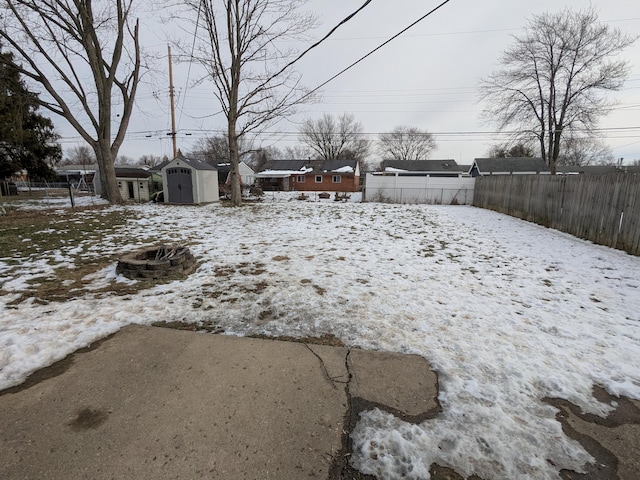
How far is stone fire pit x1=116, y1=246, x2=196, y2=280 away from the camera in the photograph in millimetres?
4551

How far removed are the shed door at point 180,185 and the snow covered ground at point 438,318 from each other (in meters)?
10.0

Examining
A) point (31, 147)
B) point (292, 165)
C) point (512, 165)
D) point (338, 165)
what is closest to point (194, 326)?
point (31, 147)

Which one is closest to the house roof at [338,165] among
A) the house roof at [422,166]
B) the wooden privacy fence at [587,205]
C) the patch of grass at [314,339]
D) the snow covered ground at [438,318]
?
the house roof at [422,166]

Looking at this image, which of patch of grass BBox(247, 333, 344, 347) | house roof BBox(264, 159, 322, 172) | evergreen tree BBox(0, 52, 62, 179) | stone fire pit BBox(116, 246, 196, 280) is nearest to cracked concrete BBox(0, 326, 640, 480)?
patch of grass BBox(247, 333, 344, 347)

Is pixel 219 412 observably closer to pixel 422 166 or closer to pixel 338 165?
pixel 338 165

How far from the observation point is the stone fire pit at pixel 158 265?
4.55 meters

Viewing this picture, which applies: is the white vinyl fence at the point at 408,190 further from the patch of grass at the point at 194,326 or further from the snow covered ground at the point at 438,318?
the patch of grass at the point at 194,326

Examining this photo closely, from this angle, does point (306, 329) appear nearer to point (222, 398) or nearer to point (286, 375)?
point (286, 375)

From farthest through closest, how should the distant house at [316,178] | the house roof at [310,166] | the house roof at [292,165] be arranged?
1. the house roof at [292,165]
2. the house roof at [310,166]
3. the distant house at [316,178]

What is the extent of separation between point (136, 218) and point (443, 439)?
39.4 feet

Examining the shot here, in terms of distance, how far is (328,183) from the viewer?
3431cm

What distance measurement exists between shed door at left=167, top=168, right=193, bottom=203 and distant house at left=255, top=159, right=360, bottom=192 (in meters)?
17.7

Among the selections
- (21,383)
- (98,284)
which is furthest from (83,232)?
(21,383)

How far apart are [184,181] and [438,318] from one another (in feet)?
52.9
